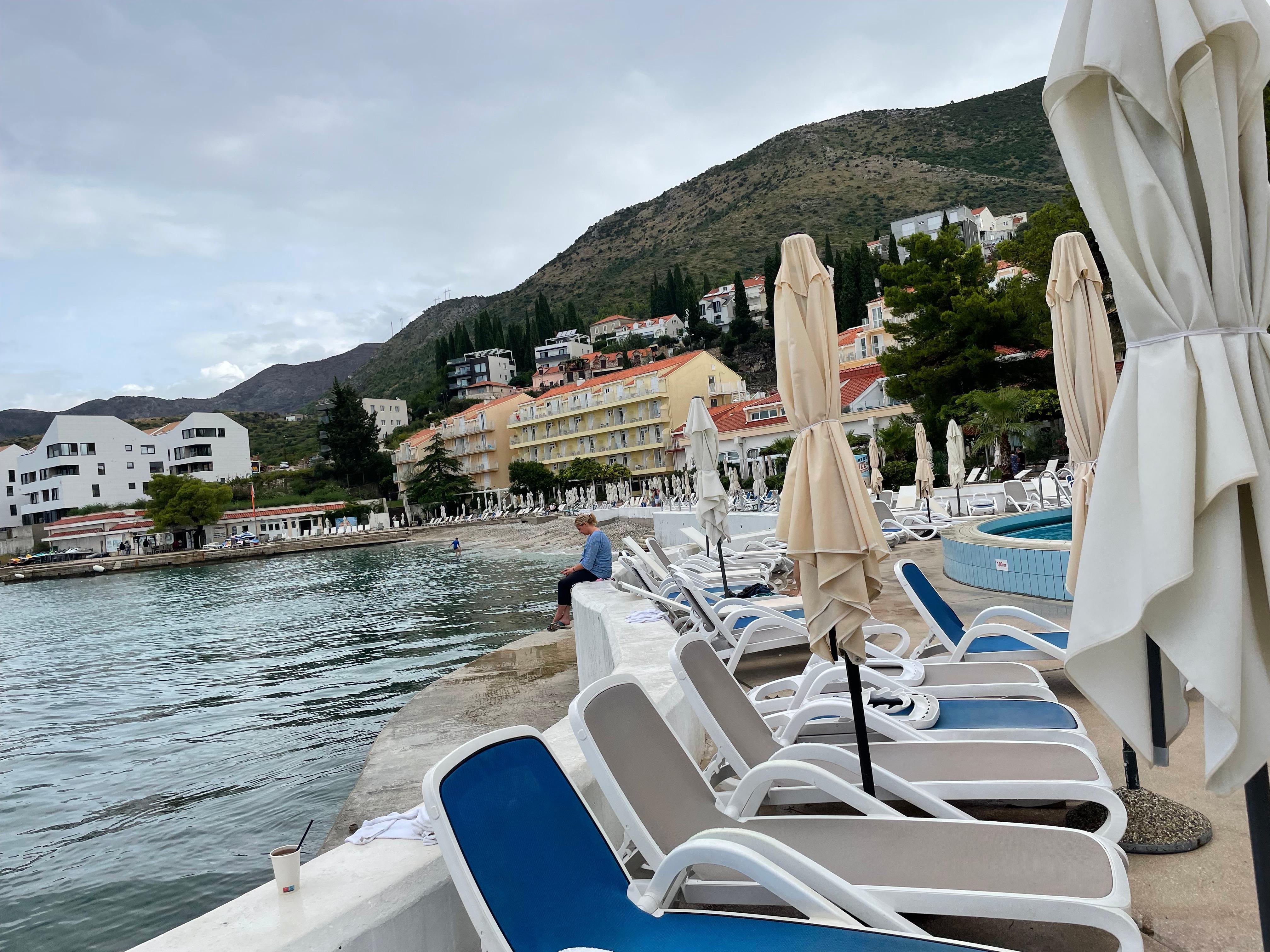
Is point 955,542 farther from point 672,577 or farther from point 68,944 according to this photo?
point 68,944

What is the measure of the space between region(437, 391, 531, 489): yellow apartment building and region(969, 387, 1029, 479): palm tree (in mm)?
56476

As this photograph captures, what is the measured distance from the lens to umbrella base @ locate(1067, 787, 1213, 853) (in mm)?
2729

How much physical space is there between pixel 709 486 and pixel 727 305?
288ft

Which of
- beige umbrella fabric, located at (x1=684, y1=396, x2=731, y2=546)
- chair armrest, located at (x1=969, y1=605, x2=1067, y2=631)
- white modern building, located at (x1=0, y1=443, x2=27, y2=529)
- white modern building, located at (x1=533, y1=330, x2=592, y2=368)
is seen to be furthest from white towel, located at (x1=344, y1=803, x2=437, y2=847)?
white modern building, located at (x1=0, y1=443, x2=27, y2=529)

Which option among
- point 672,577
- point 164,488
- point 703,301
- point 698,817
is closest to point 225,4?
point 672,577

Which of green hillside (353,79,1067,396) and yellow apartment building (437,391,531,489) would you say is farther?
green hillside (353,79,1067,396)

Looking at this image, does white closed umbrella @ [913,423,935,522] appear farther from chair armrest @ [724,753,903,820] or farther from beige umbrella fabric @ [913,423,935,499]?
chair armrest @ [724,753,903,820]

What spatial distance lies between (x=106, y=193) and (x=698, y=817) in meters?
73.8

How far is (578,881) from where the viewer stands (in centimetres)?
205

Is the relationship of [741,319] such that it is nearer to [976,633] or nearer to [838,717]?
[976,633]

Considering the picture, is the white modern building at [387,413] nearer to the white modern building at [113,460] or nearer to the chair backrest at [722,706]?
the white modern building at [113,460]

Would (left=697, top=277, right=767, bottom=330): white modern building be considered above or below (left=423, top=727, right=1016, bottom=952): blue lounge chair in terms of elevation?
above

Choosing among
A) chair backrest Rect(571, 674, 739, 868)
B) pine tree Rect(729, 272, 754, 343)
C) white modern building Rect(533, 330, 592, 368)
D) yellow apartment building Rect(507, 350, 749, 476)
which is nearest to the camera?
chair backrest Rect(571, 674, 739, 868)

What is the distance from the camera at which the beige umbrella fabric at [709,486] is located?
8.58 metres
